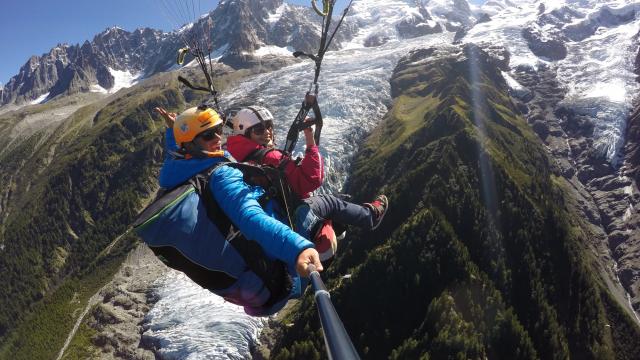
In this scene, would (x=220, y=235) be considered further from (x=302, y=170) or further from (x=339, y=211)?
(x=339, y=211)

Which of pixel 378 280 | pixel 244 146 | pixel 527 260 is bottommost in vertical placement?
pixel 527 260

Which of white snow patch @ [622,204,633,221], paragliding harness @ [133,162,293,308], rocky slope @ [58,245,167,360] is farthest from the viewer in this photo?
white snow patch @ [622,204,633,221]

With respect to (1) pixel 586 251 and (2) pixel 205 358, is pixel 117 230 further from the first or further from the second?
(1) pixel 586 251

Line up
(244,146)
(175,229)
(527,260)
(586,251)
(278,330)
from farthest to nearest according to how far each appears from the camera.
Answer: (586,251) → (527,260) → (278,330) → (244,146) → (175,229)

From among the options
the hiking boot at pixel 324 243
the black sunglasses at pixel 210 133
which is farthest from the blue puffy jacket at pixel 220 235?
the hiking boot at pixel 324 243

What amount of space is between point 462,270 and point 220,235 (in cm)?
10131

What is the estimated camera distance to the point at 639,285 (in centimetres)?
13550

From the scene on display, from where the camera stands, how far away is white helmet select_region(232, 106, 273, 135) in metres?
8.31

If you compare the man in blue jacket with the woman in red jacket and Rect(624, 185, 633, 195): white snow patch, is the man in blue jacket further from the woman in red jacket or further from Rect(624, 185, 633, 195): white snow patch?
Rect(624, 185, 633, 195): white snow patch

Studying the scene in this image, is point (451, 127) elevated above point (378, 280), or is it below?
above

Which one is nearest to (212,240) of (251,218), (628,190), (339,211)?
(251,218)

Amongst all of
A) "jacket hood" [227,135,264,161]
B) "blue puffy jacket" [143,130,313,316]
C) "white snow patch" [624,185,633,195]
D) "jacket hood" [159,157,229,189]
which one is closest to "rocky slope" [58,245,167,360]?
"jacket hood" [227,135,264,161]

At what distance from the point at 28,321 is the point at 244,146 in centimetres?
15381

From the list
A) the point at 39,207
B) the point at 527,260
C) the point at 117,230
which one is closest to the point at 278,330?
the point at 527,260
